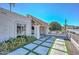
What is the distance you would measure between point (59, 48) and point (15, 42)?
5.41ft

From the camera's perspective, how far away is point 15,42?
6289 mm

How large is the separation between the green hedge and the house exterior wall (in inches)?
8.5

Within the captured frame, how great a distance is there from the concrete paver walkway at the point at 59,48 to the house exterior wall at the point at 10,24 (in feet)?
3.80

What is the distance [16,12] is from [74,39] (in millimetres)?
2366

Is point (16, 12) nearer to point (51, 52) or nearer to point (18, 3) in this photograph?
point (18, 3)

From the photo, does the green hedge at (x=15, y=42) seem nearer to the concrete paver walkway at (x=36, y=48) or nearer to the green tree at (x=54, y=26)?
the concrete paver walkway at (x=36, y=48)

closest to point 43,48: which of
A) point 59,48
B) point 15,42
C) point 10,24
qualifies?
point 59,48

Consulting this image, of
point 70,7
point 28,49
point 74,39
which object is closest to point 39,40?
point 28,49

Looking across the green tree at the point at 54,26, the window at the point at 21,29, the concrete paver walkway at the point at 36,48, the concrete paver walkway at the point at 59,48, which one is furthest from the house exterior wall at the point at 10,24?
the concrete paver walkway at the point at 59,48

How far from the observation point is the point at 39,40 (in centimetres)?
674

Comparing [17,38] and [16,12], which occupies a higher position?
[16,12]

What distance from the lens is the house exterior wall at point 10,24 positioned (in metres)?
6.23

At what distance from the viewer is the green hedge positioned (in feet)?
19.6

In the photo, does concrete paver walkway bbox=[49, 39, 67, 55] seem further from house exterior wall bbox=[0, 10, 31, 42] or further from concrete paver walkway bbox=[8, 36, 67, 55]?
house exterior wall bbox=[0, 10, 31, 42]
